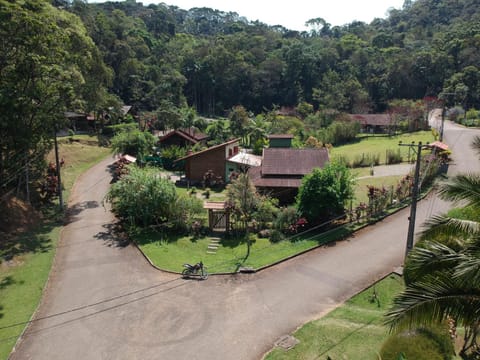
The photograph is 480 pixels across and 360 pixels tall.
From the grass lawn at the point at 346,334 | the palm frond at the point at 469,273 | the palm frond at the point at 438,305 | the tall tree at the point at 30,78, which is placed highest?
the tall tree at the point at 30,78

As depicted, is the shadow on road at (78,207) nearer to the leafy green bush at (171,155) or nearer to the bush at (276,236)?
the leafy green bush at (171,155)

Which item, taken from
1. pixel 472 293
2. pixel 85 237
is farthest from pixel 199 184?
pixel 472 293

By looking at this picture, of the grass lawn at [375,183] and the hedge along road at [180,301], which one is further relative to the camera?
the grass lawn at [375,183]

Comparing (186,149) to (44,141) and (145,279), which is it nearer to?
(44,141)

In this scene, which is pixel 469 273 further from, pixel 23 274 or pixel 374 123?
pixel 374 123

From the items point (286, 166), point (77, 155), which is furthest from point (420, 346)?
point (77, 155)

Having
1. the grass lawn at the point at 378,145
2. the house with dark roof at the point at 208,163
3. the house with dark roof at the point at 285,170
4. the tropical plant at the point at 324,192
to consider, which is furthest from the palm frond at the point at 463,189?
the grass lawn at the point at 378,145
